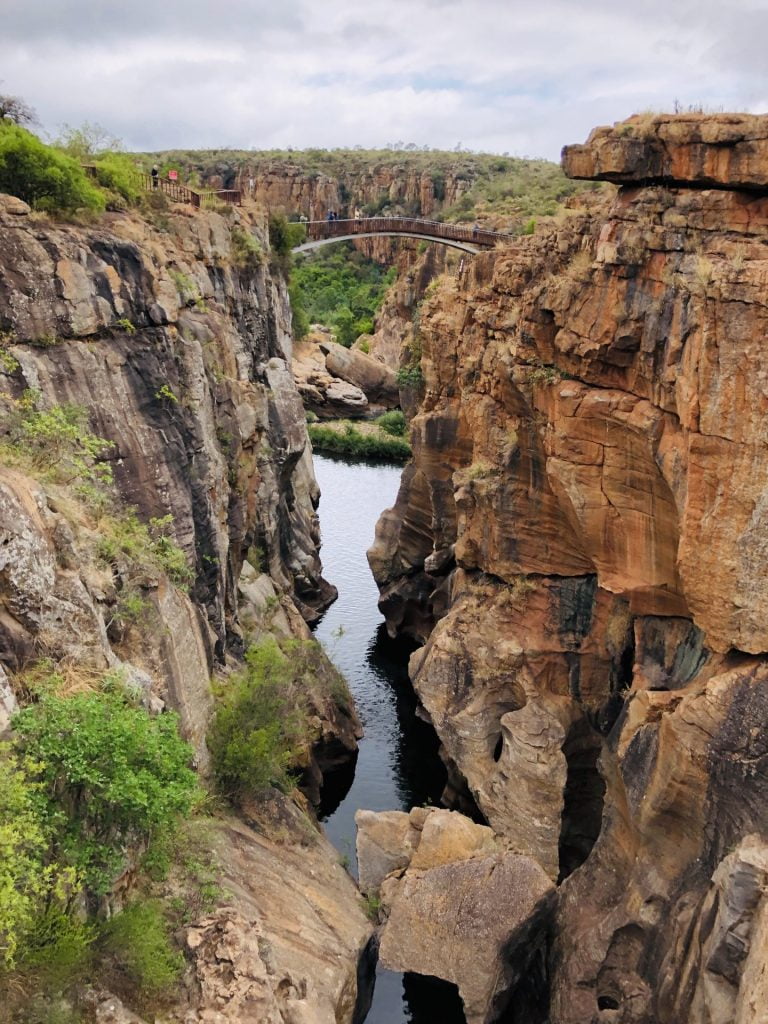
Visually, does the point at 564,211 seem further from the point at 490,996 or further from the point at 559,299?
the point at 490,996

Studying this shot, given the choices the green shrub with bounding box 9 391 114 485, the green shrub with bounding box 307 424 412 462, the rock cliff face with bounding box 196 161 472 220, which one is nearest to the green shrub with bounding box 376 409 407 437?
the green shrub with bounding box 307 424 412 462

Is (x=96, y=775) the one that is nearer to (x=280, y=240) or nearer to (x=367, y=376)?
(x=280, y=240)

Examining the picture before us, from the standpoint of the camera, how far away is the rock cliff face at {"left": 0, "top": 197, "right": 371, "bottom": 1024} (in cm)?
1401

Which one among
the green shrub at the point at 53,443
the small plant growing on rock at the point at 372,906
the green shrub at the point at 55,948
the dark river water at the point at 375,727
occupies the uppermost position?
the green shrub at the point at 53,443

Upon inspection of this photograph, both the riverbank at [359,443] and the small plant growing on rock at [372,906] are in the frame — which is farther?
the riverbank at [359,443]

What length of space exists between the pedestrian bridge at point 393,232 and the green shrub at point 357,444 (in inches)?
534

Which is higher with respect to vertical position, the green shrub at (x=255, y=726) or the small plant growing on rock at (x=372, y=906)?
the green shrub at (x=255, y=726)

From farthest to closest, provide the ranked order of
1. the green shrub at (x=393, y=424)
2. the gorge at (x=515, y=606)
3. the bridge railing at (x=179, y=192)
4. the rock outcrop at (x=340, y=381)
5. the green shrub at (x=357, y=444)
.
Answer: the rock outcrop at (x=340, y=381), the green shrub at (x=393, y=424), the green shrub at (x=357, y=444), the bridge railing at (x=179, y=192), the gorge at (x=515, y=606)

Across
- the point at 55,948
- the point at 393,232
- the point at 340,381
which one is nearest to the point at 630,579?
the point at 55,948

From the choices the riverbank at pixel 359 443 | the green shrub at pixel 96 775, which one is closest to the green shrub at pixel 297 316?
the riverbank at pixel 359 443

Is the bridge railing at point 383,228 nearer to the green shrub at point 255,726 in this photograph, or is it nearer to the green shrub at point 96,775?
the green shrub at point 255,726

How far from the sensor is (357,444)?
63.5m

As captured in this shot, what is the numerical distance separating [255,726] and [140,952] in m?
8.01

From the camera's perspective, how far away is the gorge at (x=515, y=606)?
1555cm
